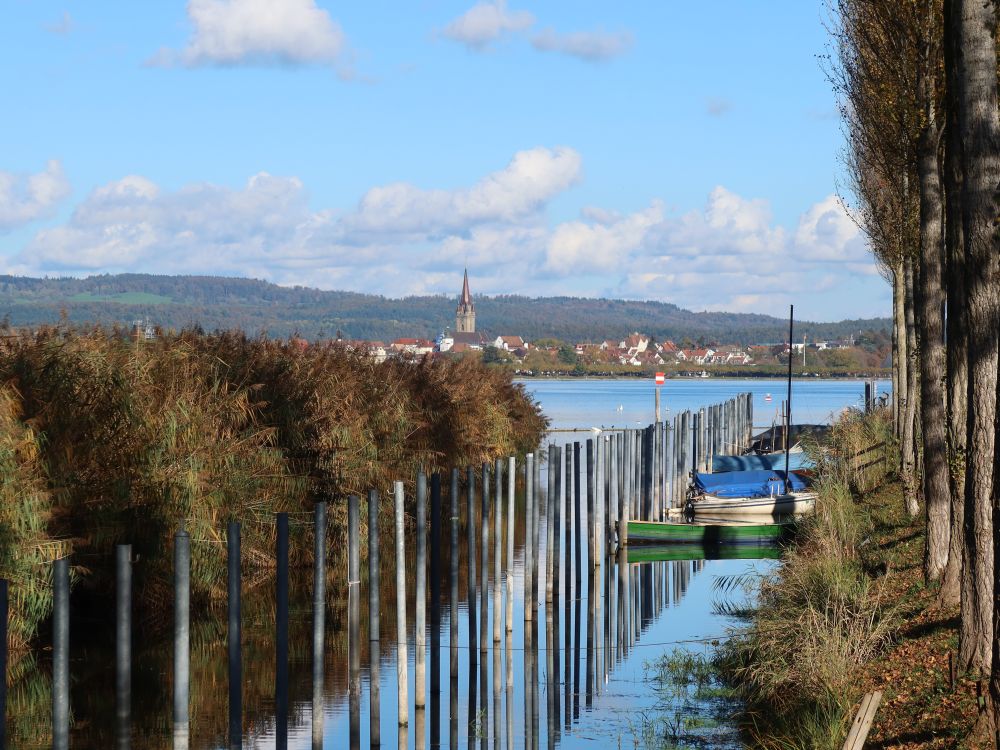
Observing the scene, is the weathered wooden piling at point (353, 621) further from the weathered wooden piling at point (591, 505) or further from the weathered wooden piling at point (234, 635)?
the weathered wooden piling at point (591, 505)

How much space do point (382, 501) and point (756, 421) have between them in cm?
6756

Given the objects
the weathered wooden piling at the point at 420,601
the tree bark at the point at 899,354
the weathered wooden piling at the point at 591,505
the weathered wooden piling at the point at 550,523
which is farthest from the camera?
the tree bark at the point at 899,354

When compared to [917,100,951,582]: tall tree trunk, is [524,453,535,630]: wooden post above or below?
below

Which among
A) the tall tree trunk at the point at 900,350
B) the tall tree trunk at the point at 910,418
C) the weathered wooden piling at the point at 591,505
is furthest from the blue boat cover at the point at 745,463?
the weathered wooden piling at the point at 591,505

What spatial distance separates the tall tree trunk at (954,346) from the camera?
1387cm

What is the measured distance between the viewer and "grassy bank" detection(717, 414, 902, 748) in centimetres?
1252

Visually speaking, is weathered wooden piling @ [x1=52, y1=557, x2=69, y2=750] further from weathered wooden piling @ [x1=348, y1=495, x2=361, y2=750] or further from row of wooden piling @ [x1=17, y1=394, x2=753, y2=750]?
weathered wooden piling @ [x1=348, y1=495, x2=361, y2=750]

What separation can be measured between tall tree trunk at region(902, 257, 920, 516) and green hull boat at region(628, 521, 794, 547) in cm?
405

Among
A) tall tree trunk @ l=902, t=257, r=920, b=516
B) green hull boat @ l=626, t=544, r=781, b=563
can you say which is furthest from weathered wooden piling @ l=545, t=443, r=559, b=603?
tall tree trunk @ l=902, t=257, r=920, b=516

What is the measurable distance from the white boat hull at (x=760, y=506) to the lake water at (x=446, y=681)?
6305 millimetres

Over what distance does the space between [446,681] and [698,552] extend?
43.2ft

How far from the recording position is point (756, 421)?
9062cm

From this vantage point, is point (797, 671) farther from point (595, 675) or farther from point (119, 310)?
point (119, 310)

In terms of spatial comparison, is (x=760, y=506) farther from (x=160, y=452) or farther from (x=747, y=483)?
(x=160, y=452)
